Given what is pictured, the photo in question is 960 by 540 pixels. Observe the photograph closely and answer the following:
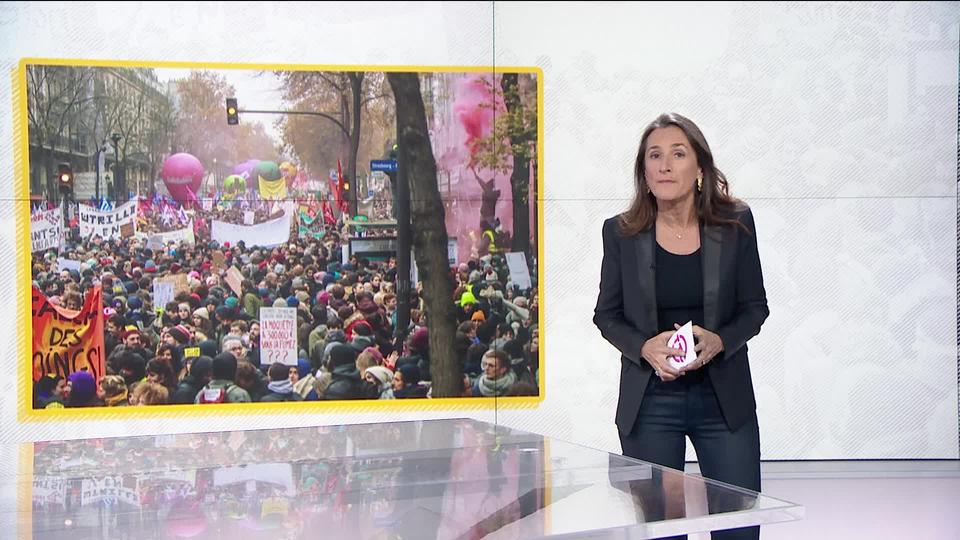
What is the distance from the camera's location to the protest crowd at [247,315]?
4.96 meters

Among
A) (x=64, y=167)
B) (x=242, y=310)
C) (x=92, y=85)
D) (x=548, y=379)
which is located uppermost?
(x=92, y=85)

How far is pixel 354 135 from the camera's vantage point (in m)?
5.14

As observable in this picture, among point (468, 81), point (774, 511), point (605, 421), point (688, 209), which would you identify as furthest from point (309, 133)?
point (774, 511)

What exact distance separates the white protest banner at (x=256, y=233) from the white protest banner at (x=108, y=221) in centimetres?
38

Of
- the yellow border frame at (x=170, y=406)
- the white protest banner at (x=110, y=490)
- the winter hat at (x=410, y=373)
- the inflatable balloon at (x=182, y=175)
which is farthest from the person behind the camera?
the winter hat at (x=410, y=373)

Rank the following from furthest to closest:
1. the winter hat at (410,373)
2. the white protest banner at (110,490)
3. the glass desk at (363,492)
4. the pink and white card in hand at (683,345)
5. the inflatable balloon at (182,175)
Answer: the winter hat at (410,373)
the inflatable balloon at (182,175)
the pink and white card in hand at (683,345)
the white protest banner at (110,490)
the glass desk at (363,492)

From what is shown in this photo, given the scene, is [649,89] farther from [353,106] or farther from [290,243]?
[290,243]

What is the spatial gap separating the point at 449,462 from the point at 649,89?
3562mm

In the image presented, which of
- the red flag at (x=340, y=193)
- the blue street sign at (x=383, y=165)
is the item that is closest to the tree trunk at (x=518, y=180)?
the blue street sign at (x=383, y=165)

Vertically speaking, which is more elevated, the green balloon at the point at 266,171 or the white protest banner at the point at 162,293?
→ the green balloon at the point at 266,171

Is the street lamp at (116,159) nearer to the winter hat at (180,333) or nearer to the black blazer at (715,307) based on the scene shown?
the winter hat at (180,333)

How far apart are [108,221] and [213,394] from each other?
92cm

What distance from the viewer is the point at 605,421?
5316mm

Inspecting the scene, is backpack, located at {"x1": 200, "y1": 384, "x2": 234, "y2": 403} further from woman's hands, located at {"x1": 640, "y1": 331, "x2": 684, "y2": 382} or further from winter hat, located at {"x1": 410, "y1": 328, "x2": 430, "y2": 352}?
woman's hands, located at {"x1": 640, "y1": 331, "x2": 684, "y2": 382}
